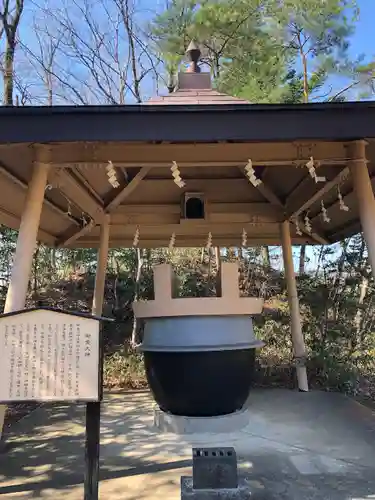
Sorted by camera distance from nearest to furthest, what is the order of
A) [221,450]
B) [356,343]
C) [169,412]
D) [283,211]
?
[221,450], [169,412], [283,211], [356,343]

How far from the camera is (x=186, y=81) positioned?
509 cm

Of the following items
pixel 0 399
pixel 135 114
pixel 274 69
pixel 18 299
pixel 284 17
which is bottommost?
pixel 0 399

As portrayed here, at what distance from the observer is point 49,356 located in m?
2.45

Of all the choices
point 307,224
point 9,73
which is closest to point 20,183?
point 307,224

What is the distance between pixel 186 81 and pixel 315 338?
5115mm

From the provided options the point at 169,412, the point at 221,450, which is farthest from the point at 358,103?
the point at 169,412

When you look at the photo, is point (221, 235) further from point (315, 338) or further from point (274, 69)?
point (274, 69)

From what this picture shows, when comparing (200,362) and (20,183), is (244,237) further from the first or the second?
(20,183)

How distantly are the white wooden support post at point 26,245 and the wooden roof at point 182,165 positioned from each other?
0.19 m

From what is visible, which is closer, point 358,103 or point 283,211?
point 358,103

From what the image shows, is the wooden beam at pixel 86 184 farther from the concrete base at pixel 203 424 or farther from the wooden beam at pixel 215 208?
the concrete base at pixel 203 424

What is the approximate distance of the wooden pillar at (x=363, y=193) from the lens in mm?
3369

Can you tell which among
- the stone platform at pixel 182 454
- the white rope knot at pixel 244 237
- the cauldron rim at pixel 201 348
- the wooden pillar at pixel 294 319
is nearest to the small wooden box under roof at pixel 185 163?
the white rope knot at pixel 244 237

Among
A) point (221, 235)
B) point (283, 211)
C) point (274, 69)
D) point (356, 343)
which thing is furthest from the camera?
point (274, 69)
